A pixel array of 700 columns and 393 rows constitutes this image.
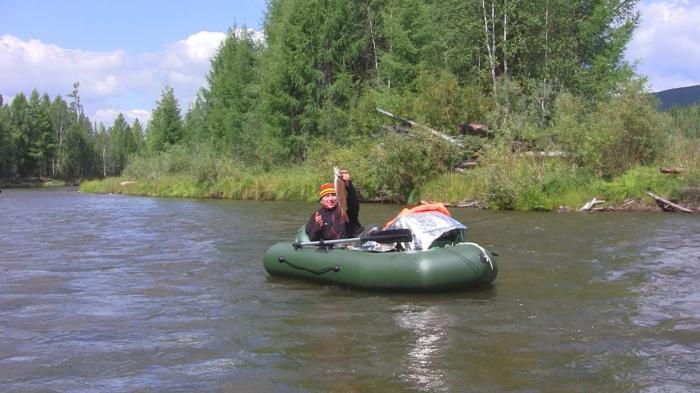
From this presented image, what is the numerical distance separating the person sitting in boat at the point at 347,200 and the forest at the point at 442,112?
852 centimetres

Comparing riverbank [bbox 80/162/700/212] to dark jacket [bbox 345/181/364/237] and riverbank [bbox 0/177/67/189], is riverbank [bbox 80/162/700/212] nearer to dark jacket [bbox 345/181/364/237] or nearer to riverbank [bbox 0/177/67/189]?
dark jacket [bbox 345/181/364/237]

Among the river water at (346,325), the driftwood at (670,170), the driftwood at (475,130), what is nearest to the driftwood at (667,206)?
the driftwood at (670,170)

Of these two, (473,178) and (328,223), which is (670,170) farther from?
(328,223)

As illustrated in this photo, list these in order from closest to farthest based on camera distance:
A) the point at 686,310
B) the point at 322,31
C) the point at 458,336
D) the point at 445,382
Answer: the point at 445,382 < the point at 458,336 < the point at 686,310 < the point at 322,31

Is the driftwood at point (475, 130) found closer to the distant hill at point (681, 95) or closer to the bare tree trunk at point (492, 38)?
the bare tree trunk at point (492, 38)

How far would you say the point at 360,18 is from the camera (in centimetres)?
2889

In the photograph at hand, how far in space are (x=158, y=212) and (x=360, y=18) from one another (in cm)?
1455

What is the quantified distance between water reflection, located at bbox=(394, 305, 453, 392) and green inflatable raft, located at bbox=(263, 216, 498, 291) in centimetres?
39

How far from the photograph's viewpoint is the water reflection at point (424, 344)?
4117 millimetres

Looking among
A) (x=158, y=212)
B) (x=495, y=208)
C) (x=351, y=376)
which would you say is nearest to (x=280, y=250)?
(x=351, y=376)

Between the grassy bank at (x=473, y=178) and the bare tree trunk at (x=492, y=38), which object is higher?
the bare tree trunk at (x=492, y=38)

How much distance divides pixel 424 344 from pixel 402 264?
1646 mm

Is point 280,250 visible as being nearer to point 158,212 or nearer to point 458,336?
point 458,336

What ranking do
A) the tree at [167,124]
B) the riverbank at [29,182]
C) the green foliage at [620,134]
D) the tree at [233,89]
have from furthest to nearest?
the riverbank at [29,182], the tree at [167,124], the tree at [233,89], the green foliage at [620,134]
